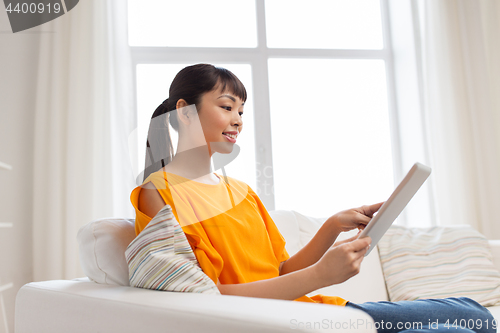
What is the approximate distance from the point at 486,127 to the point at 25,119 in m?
2.87

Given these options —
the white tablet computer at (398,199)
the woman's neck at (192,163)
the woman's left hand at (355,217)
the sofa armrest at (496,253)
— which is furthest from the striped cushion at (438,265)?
the woman's neck at (192,163)

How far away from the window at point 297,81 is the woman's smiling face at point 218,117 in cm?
146

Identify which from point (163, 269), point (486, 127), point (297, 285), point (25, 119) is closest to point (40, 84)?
point (25, 119)

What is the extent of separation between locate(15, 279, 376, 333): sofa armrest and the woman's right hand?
5.7 inches

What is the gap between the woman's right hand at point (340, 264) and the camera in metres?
0.74

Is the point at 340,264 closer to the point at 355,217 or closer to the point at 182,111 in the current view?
the point at 355,217

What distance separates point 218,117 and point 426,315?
2.08 ft

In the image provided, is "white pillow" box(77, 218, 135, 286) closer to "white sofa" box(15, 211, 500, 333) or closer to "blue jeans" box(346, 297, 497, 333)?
"white sofa" box(15, 211, 500, 333)

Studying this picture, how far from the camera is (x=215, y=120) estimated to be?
1014 mm

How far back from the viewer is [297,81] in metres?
2.85

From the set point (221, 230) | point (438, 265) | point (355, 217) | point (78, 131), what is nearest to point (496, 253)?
point (438, 265)

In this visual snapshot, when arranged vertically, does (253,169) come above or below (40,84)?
below

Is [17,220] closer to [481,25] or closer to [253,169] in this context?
[253,169]

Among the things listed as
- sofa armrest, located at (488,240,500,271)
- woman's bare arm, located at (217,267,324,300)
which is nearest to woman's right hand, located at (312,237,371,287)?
woman's bare arm, located at (217,267,324,300)
